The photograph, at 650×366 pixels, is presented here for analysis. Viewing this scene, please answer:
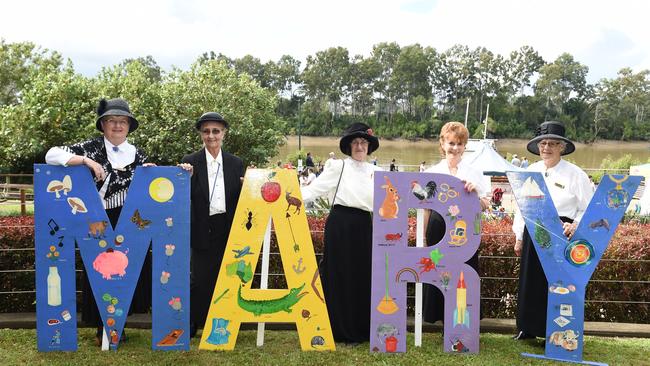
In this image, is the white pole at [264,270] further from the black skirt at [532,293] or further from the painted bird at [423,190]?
the black skirt at [532,293]

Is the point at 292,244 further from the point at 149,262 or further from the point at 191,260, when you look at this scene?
the point at 149,262

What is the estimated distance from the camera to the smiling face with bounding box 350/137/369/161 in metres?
3.70

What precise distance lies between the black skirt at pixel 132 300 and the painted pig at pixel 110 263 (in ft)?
0.59

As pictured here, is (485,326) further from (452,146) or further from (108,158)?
(108,158)

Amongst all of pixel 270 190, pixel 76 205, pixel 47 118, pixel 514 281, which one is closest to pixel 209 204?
pixel 270 190

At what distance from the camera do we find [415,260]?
11.9 ft

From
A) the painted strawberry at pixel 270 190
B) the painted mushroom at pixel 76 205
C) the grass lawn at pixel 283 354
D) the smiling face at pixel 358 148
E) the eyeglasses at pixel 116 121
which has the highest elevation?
the eyeglasses at pixel 116 121

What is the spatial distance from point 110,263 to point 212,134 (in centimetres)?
115

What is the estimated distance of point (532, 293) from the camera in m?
3.75

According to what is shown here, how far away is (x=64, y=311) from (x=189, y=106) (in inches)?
577

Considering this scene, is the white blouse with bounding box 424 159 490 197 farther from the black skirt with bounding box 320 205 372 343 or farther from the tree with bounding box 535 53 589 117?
the tree with bounding box 535 53 589 117

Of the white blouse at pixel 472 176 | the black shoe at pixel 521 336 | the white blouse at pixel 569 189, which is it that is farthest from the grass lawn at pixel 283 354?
the white blouse at pixel 472 176

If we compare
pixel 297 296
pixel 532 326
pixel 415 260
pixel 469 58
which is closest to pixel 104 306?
pixel 297 296

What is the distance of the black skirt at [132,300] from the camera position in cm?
365
